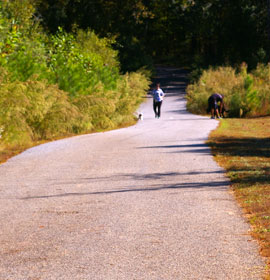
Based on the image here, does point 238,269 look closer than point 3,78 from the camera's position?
Yes

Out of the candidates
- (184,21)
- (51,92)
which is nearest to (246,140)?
(51,92)

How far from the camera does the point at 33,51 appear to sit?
26391 millimetres

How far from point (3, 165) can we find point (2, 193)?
3750 millimetres

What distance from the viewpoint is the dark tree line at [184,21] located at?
60125 millimetres

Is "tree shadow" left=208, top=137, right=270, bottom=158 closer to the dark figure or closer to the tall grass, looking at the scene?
the dark figure

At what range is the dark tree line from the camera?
60.1 meters

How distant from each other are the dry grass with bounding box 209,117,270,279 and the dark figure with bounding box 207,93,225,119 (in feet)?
24.7

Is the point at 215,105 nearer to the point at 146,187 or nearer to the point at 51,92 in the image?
the point at 51,92

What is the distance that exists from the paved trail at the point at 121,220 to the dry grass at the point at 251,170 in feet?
0.69

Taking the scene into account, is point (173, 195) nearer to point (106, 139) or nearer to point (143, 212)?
point (143, 212)

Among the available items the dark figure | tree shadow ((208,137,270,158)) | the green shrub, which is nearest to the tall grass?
the dark figure

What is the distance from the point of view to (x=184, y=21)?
6788 cm

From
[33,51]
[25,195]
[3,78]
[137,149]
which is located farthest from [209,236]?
[33,51]

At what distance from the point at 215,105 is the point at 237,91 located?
4589 millimetres
